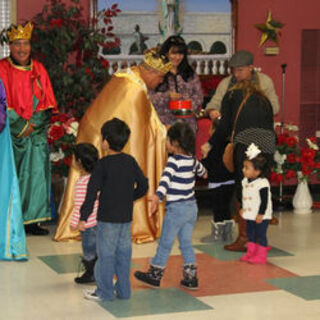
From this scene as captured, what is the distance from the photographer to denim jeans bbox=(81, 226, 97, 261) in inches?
240

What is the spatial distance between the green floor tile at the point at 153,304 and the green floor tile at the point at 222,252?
1175 millimetres

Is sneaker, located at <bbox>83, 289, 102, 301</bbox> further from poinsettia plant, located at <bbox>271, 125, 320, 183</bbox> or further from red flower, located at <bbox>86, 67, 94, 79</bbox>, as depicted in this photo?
poinsettia plant, located at <bbox>271, 125, 320, 183</bbox>

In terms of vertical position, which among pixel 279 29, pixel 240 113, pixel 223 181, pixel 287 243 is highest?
pixel 279 29

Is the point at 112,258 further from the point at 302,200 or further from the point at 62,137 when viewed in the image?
the point at 302,200

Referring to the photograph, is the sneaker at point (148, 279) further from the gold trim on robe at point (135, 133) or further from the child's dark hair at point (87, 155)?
the gold trim on robe at point (135, 133)

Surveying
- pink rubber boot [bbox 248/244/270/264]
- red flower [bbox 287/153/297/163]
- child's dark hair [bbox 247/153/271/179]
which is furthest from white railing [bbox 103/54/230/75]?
pink rubber boot [bbox 248/244/270/264]

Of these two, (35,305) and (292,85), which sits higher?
(292,85)

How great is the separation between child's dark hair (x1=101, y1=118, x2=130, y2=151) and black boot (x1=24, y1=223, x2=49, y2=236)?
8.86 ft

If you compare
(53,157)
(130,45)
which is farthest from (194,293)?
(130,45)

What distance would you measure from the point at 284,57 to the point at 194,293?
5.13 meters

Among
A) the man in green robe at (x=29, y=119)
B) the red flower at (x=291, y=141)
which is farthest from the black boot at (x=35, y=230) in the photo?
the red flower at (x=291, y=141)

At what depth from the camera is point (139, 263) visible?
695cm

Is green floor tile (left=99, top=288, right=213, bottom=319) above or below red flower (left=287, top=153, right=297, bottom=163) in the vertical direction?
below

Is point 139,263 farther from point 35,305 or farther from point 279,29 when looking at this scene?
point 279,29
